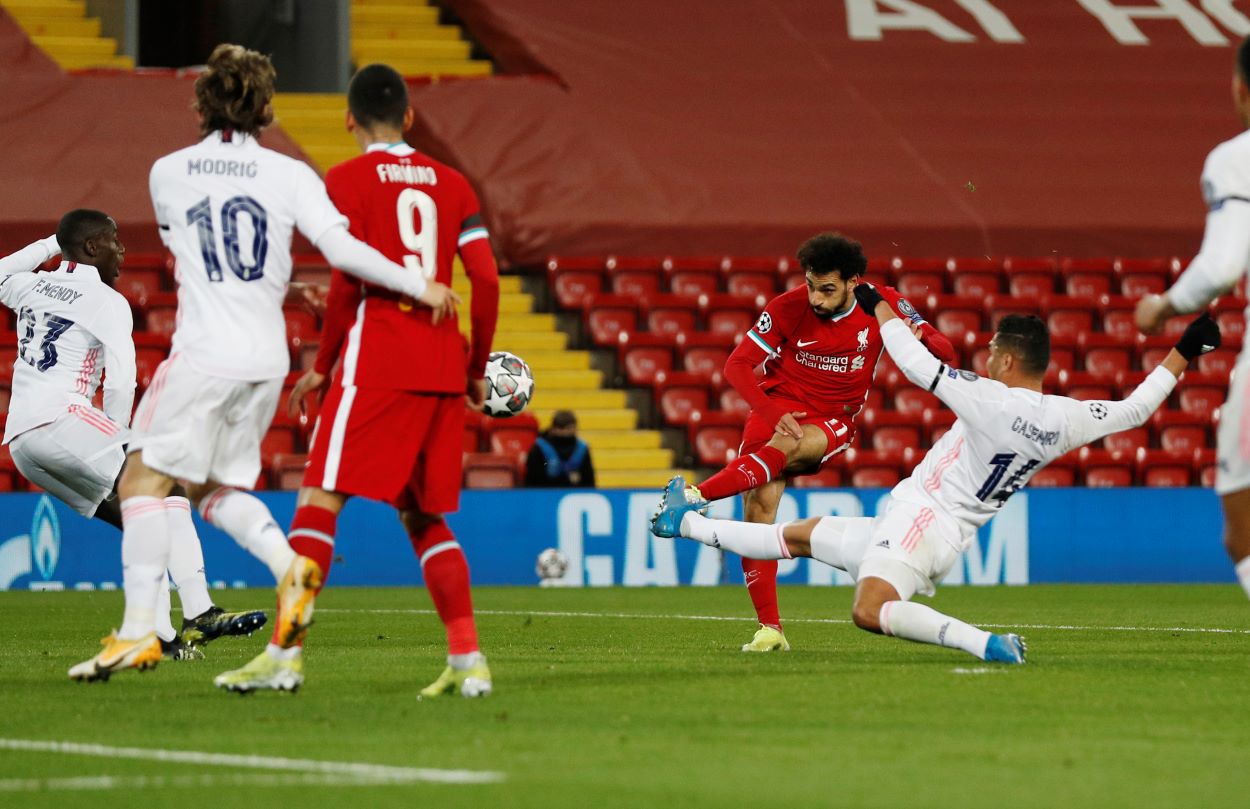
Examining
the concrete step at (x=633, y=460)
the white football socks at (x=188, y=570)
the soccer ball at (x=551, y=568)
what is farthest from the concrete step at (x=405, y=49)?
the white football socks at (x=188, y=570)

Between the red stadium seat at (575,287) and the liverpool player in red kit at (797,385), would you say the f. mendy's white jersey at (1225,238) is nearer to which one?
the liverpool player in red kit at (797,385)

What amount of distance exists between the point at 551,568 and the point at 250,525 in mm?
9063

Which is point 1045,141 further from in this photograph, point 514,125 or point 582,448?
point 582,448

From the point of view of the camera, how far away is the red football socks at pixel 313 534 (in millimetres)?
5918

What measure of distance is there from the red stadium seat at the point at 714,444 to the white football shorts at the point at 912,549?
33.4 feet

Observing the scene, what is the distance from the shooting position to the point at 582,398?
18.4m

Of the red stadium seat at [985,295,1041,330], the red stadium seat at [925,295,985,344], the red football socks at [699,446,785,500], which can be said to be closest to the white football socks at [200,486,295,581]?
the red football socks at [699,446,785,500]

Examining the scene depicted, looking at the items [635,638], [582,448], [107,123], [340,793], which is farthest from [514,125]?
→ [340,793]

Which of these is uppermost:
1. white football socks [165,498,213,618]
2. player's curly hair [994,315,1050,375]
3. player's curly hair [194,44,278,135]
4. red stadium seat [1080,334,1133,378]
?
player's curly hair [194,44,278,135]

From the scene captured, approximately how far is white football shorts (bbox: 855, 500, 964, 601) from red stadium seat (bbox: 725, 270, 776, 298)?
469 inches

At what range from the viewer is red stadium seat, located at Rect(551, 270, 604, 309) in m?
19.2

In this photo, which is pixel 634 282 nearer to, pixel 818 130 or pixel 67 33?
pixel 818 130

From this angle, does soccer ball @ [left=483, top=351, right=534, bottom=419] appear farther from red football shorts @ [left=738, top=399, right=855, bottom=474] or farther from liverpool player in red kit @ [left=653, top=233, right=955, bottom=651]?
red football shorts @ [left=738, top=399, right=855, bottom=474]

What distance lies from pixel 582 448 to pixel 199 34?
999 centimetres
